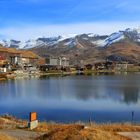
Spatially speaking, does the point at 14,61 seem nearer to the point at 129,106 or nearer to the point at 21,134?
the point at 129,106

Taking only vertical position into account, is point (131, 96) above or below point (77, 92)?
above

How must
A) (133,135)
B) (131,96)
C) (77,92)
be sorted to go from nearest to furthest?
(133,135) < (131,96) < (77,92)

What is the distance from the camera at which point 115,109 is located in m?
34.8

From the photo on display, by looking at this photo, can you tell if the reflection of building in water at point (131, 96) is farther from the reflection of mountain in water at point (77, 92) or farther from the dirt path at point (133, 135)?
the dirt path at point (133, 135)

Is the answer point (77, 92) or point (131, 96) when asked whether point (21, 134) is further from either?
point (77, 92)

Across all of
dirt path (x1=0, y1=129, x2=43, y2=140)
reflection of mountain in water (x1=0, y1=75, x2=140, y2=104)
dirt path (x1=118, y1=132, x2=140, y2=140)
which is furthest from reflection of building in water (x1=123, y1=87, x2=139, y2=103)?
dirt path (x1=0, y1=129, x2=43, y2=140)

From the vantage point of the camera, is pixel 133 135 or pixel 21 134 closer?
pixel 133 135

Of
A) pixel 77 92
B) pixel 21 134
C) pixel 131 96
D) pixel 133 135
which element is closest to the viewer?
pixel 133 135

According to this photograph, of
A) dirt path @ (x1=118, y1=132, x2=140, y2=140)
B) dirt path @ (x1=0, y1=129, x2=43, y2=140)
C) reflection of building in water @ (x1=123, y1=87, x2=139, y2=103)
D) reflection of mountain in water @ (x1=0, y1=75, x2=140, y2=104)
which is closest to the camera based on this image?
dirt path @ (x1=118, y1=132, x2=140, y2=140)

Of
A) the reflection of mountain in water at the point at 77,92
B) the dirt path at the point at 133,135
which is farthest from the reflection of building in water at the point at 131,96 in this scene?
the dirt path at the point at 133,135

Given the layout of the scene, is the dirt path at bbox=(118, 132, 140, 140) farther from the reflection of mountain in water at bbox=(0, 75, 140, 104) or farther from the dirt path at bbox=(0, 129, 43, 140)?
the reflection of mountain in water at bbox=(0, 75, 140, 104)

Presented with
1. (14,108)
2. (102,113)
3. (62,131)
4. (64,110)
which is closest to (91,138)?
(62,131)

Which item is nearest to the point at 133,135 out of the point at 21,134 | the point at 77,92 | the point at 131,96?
the point at 21,134

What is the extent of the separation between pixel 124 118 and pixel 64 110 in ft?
22.0
